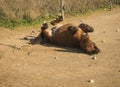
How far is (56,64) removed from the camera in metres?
8.12

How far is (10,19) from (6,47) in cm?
293

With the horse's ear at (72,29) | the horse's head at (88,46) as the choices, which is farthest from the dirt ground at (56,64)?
the horse's ear at (72,29)

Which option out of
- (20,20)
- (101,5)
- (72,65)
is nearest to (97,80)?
(72,65)

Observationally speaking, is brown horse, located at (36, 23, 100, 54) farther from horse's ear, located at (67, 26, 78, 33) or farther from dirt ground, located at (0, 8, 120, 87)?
dirt ground, located at (0, 8, 120, 87)

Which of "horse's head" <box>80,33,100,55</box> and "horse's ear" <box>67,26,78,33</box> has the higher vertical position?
"horse's ear" <box>67,26,78,33</box>

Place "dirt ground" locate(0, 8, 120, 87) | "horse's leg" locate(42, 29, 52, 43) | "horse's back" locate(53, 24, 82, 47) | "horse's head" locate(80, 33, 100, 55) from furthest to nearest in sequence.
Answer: "horse's leg" locate(42, 29, 52, 43) → "horse's back" locate(53, 24, 82, 47) → "horse's head" locate(80, 33, 100, 55) → "dirt ground" locate(0, 8, 120, 87)

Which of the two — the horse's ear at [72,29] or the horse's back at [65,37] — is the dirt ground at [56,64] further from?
the horse's ear at [72,29]

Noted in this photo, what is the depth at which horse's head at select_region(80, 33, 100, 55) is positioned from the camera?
8.77 meters

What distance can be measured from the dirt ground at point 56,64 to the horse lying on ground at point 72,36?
19 cm

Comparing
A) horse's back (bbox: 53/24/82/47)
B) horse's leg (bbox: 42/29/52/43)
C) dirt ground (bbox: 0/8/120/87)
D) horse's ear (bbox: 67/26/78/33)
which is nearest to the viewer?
dirt ground (bbox: 0/8/120/87)

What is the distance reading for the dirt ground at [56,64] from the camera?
703 centimetres

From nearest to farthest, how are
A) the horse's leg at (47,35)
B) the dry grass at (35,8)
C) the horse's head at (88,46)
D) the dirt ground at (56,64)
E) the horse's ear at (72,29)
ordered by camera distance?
1. the dirt ground at (56,64)
2. the horse's head at (88,46)
3. the horse's ear at (72,29)
4. the horse's leg at (47,35)
5. the dry grass at (35,8)

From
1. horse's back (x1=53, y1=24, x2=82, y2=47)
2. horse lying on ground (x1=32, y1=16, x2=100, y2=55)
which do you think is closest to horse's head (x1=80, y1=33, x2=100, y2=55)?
horse lying on ground (x1=32, y1=16, x2=100, y2=55)

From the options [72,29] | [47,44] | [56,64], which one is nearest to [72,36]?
[72,29]
